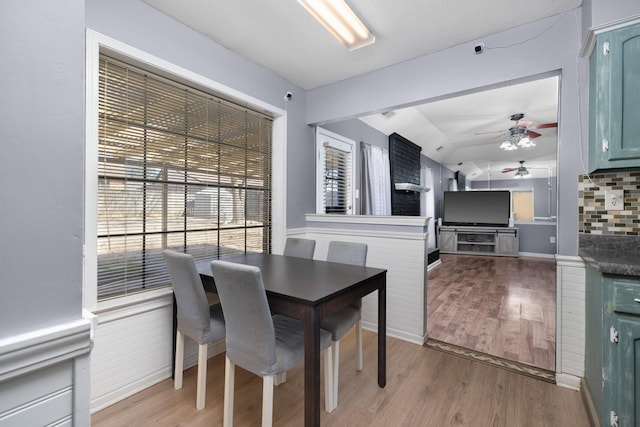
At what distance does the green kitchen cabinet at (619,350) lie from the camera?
4.45 ft

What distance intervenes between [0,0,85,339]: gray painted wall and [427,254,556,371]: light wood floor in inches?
114

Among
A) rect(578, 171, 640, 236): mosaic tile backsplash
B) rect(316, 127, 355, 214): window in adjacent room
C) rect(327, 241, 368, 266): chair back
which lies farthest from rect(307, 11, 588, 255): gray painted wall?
rect(327, 241, 368, 266): chair back

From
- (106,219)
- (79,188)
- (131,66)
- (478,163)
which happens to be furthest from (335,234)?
(478,163)

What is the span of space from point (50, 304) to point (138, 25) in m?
2.05

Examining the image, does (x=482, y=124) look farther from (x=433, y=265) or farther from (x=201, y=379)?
(x=201, y=379)

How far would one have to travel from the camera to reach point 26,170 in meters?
0.65

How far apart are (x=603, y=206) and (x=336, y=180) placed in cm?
258

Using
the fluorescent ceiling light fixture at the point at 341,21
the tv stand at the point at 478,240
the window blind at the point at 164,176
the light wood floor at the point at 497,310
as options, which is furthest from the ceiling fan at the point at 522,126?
the window blind at the point at 164,176

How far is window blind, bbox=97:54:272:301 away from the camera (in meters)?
1.89

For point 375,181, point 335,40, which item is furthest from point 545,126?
point 335,40

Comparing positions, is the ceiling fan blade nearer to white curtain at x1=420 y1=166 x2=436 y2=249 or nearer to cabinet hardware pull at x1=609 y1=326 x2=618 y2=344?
white curtain at x1=420 y1=166 x2=436 y2=249

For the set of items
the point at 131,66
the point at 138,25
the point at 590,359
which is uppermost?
the point at 138,25

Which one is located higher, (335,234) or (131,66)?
(131,66)

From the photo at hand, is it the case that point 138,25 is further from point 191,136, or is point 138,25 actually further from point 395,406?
point 395,406
